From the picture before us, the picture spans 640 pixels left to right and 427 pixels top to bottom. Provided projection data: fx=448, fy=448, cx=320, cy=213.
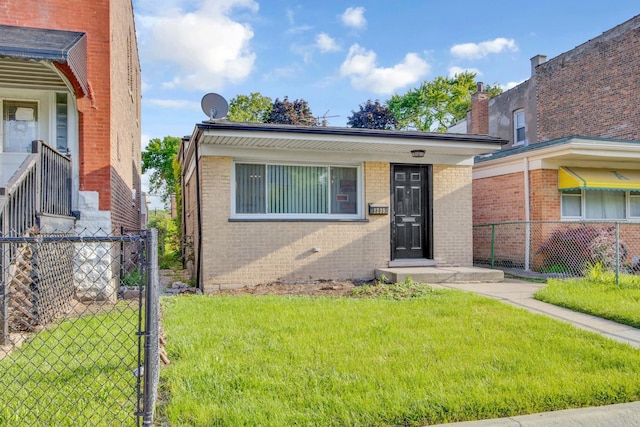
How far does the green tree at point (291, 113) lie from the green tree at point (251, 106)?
6.05 m

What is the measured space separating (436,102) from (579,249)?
32.3 metres

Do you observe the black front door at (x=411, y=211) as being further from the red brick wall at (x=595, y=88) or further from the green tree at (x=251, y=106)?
the green tree at (x=251, y=106)

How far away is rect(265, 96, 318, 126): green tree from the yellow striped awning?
897 inches

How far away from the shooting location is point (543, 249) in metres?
11.4

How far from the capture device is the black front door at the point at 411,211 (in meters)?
10.7

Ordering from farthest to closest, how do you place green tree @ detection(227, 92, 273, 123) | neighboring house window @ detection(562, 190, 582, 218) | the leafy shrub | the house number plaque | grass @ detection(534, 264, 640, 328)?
green tree @ detection(227, 92, 273, 123), neighboring house window @ detection(562, 190, 582, 218), the leafy shrub, the house number plaque, grass @ detection(534, 264, 640, 328)

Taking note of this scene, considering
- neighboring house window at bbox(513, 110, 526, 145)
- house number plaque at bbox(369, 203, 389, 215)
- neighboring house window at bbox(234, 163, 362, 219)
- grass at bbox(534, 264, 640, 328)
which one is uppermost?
neighboring house window at bbox(513, 110, 526, 145)

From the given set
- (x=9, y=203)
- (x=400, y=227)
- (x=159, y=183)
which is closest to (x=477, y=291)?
(x=400, y=227)

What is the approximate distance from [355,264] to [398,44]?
616 inches

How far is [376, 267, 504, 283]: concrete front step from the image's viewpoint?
30.6 feet

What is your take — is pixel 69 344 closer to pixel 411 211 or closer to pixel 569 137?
pixel 411 211

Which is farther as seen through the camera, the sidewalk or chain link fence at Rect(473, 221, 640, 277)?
chain link fence at Rect(473, 221, 640, 277)

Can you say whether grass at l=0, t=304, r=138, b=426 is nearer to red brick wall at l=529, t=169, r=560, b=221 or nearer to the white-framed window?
red brick wall at l=529, t=169, r=560, b=221

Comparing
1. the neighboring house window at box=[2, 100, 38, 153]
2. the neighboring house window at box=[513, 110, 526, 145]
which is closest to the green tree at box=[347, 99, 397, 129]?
the neighboring house window at box=[513, 110, 526, 145]
